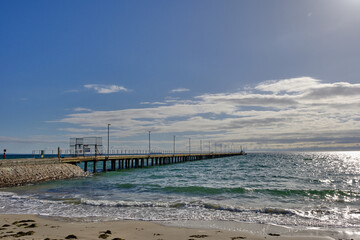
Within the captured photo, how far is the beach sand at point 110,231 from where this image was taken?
8.79 m

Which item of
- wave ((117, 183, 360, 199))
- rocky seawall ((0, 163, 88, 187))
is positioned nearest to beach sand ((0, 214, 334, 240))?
wave ((117, 183, 360, 199))

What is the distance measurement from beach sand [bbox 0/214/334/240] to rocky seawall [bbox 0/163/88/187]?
13680 millimetres

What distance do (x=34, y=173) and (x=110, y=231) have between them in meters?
19.4

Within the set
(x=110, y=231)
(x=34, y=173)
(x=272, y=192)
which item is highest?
(x=34, y=173)

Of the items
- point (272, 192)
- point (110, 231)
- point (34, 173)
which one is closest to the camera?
point (110, 231)

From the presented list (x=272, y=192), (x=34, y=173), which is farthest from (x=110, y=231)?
(x=34, y=173)

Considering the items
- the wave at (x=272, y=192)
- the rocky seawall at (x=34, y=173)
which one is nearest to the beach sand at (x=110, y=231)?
the wave at (x=272, y=192)

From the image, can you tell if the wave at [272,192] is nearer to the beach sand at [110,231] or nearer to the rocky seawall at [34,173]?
the beach sand at [110,231]

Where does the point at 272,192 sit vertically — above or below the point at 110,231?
below

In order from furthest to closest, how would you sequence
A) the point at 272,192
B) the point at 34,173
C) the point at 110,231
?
the point at 34,173 → the point at 272,192 → the point at 110,231

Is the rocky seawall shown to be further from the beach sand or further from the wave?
the beach sand

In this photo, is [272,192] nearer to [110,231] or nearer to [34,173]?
[110,231]

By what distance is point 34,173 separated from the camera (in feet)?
83.9

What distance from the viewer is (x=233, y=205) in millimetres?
14617
